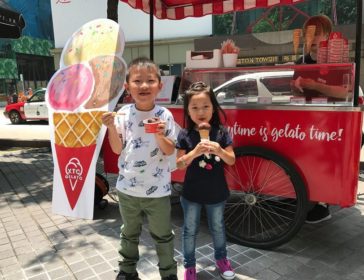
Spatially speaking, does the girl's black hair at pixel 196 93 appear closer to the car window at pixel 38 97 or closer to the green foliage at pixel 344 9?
the car window at pixel 38 97

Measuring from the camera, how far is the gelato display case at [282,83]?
3.08 meters

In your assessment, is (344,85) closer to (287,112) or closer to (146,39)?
(287,112)

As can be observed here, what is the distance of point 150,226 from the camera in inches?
106

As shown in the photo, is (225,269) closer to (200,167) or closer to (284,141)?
(200,167)

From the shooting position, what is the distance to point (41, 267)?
3.18m

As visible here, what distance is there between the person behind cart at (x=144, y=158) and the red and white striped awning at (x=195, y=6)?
9.45 ft

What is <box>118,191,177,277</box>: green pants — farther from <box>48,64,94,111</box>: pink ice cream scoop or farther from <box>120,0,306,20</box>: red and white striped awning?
<box>120,0,306,20</box>: red and white striped awning

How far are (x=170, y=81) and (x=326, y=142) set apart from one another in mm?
1785

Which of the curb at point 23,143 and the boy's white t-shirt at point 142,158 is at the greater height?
the boy's white t-shirt at point 142,158

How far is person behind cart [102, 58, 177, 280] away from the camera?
8.25 feet

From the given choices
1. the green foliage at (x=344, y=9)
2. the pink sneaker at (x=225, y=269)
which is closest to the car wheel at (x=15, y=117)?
the pink sneaker at (x=225, y=269)

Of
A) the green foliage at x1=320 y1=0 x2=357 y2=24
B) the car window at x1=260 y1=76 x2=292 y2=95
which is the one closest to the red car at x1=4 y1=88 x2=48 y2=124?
the car window at x1=260 y1=76 x2=292 y2=95

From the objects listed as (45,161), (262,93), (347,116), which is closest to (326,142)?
(347,116)

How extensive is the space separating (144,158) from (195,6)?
3395 mm
